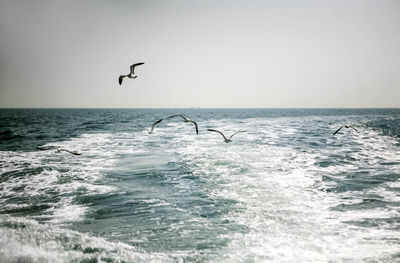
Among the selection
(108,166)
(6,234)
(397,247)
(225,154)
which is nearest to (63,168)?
(108,166)

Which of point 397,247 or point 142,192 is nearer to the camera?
point 397,247

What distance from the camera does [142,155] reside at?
53.9 feet

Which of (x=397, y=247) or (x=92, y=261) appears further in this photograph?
(x=397, y=247)

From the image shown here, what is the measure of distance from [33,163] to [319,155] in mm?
15687

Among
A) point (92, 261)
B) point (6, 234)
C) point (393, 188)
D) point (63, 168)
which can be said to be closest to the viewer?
point (92, 261)

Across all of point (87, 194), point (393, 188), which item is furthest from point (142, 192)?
point (393, 188)

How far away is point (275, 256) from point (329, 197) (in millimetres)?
4574

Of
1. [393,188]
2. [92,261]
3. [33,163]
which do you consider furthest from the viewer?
Result: [33,163]

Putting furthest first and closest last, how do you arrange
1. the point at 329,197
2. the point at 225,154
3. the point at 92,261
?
the point at 225,154, the point at 329,197, the point at 92,261

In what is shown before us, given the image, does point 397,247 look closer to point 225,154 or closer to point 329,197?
point 329,197

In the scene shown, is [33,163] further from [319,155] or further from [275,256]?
[319,155]

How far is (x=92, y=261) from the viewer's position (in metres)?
5.23

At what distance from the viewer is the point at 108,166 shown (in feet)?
44.7

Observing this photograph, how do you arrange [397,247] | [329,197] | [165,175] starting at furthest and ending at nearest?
[165,175]
[329,197]
[397,247]
